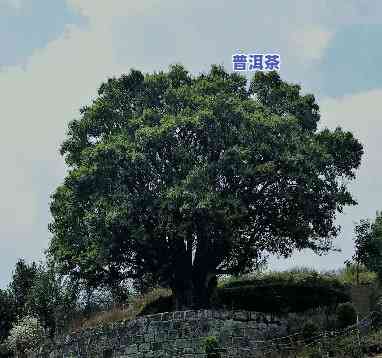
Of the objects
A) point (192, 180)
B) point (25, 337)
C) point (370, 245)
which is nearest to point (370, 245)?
point (370, 245)

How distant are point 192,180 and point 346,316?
34.2 ft

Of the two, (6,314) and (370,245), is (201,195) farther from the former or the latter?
(6,314)

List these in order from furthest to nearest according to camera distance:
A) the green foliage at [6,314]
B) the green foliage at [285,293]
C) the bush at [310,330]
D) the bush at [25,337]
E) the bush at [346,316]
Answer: the green foliage at [6,314] → the bush at [25,337] → the green foliage at [285,293] → the bush at [346,316] → the bush at [310,330]

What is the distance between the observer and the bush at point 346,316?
3947cm

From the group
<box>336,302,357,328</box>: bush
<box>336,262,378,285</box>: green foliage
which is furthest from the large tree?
<box>336,302,357,328</box>: bush

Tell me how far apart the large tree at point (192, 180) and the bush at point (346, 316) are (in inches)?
251

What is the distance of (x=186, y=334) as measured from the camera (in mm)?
39438

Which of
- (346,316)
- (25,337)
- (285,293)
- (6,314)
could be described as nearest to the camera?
(346,316)

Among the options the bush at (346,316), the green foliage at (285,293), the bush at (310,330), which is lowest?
the bush at (310,330)

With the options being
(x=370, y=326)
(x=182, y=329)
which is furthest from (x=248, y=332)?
(x=370, y=326)

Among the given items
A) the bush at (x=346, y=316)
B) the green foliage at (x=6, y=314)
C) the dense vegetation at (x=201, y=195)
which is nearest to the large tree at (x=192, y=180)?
the dense vegetation at (x=201, y=195)

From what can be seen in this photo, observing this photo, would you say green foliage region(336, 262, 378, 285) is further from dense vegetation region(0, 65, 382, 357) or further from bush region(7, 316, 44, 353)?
bush region(7, 316, 44, 353)

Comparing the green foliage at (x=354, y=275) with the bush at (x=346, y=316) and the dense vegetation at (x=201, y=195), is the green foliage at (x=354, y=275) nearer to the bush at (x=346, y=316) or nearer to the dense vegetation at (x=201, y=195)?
the dense vegetation at (x=201, y=195)

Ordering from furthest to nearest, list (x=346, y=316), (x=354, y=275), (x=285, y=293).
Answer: (x=354, y=275)
(x=285, y=293)
(x=346, y=316)
